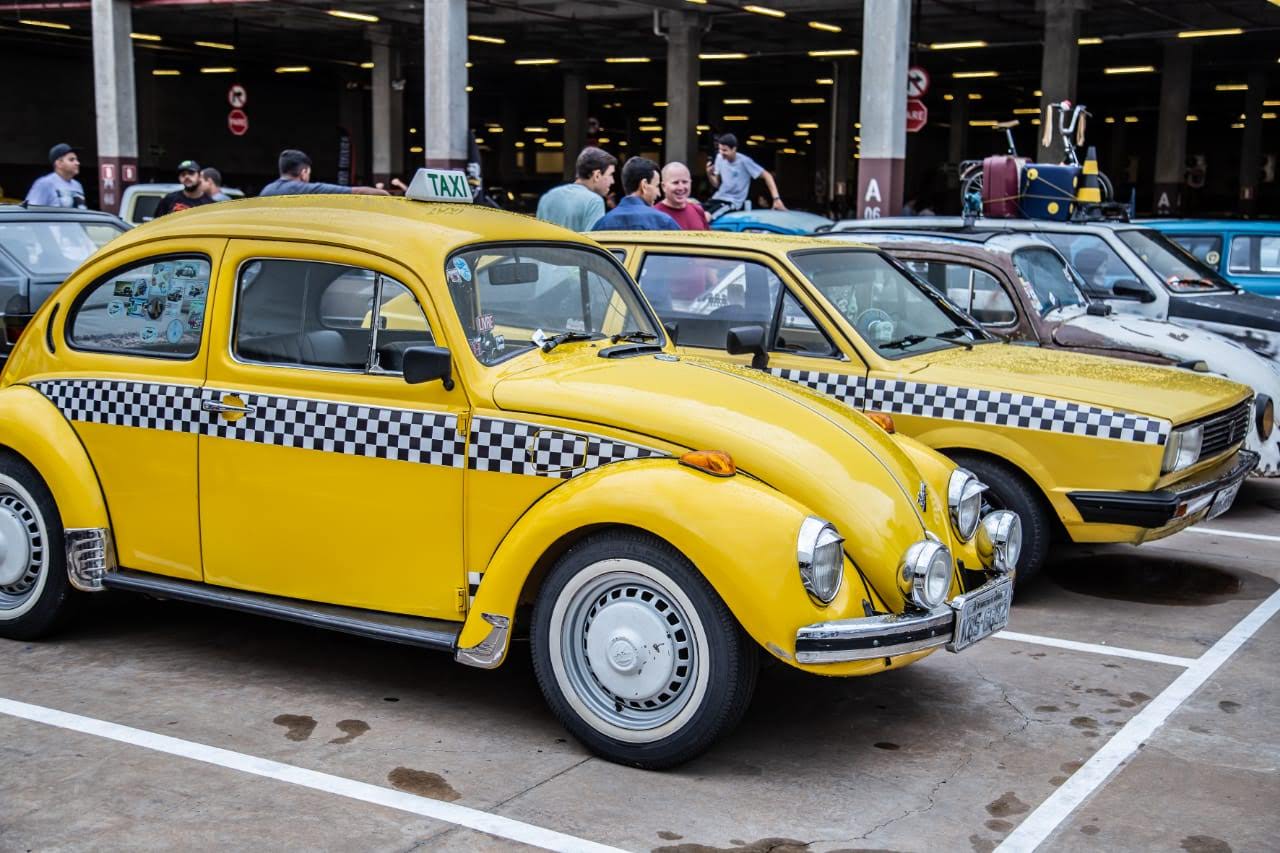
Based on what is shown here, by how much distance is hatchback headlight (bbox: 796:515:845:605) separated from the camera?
4207 mm

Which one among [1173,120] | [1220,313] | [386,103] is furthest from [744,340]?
[1173,120]

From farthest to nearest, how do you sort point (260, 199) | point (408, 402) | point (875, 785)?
point (260, 199), point (408, 402), point (875, 785)

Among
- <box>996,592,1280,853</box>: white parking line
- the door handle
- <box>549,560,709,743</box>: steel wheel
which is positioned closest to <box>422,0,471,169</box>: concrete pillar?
the door handle

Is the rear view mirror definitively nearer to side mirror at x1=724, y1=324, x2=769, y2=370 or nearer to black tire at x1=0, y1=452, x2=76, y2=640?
side mirror at x1=724, y1=324, x2=769, y2=370

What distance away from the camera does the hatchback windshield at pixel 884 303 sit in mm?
7035

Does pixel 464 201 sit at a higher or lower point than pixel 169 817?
higher

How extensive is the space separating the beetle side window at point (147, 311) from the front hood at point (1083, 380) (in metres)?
3.33

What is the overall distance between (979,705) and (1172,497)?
179 centimetres

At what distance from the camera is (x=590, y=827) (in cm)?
404

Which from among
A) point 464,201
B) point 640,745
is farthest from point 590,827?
point 464,201

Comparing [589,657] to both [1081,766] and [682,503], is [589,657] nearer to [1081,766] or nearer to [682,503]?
[682,503]

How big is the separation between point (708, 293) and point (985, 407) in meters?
1.55

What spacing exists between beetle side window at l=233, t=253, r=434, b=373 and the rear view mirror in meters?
0.35

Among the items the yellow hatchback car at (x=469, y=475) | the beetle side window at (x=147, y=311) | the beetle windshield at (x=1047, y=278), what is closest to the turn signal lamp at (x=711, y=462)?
the yellow hatchback car at (x=469, y=475)
